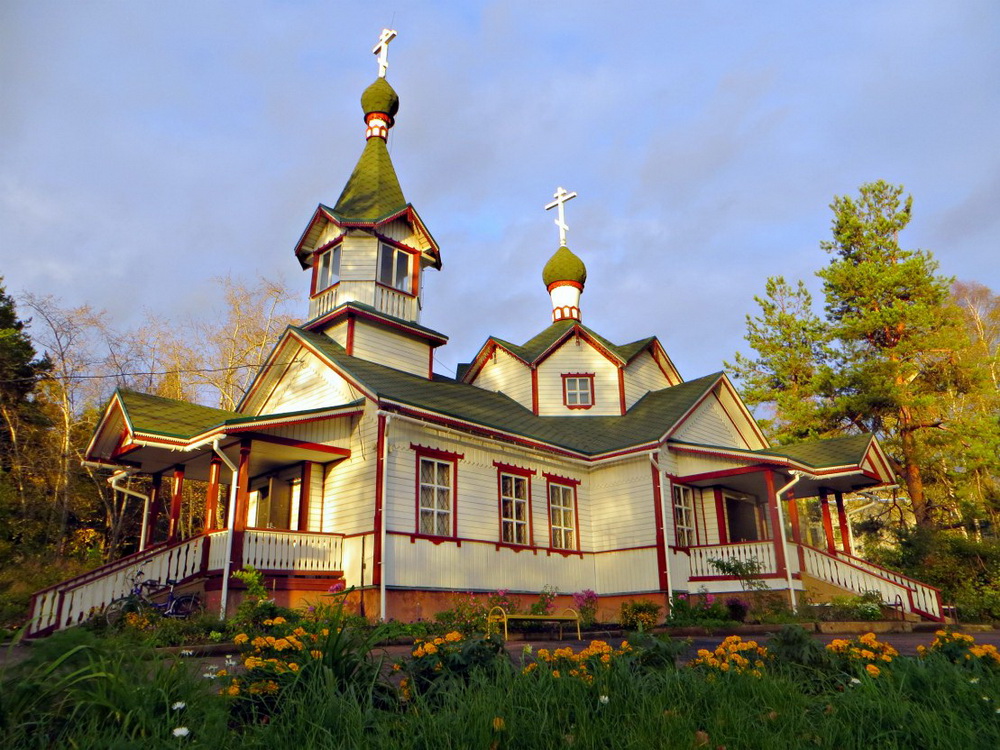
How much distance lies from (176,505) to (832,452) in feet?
51.5

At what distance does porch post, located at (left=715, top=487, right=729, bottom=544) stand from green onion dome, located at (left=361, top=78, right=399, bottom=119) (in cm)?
1522

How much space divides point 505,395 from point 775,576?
10.0 metres

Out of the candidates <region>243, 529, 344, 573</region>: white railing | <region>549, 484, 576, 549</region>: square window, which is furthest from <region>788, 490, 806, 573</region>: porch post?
<region>243, 529, 344, 573</region>: white railing

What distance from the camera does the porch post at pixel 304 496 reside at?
15.6 m

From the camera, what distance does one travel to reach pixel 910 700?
5.12 metres

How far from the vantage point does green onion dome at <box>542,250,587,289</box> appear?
2605 centimetres

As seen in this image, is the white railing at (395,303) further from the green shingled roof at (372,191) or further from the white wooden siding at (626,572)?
the white wooden siding at (626,572)

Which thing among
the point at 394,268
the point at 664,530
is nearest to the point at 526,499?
the point at 664,530

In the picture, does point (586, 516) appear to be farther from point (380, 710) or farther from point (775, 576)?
point (380, 710)

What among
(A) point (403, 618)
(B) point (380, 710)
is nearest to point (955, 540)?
(A) point (403, 618)

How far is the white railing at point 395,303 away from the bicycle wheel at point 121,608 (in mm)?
9525

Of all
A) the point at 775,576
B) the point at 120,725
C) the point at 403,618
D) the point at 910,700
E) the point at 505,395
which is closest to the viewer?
the point at 120,725

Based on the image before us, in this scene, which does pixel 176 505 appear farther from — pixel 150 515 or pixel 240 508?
pixel 240 508

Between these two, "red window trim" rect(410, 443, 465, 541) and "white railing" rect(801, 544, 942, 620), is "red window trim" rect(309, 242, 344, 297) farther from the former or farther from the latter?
"white railing" rect(801, 544, 942, 620)
